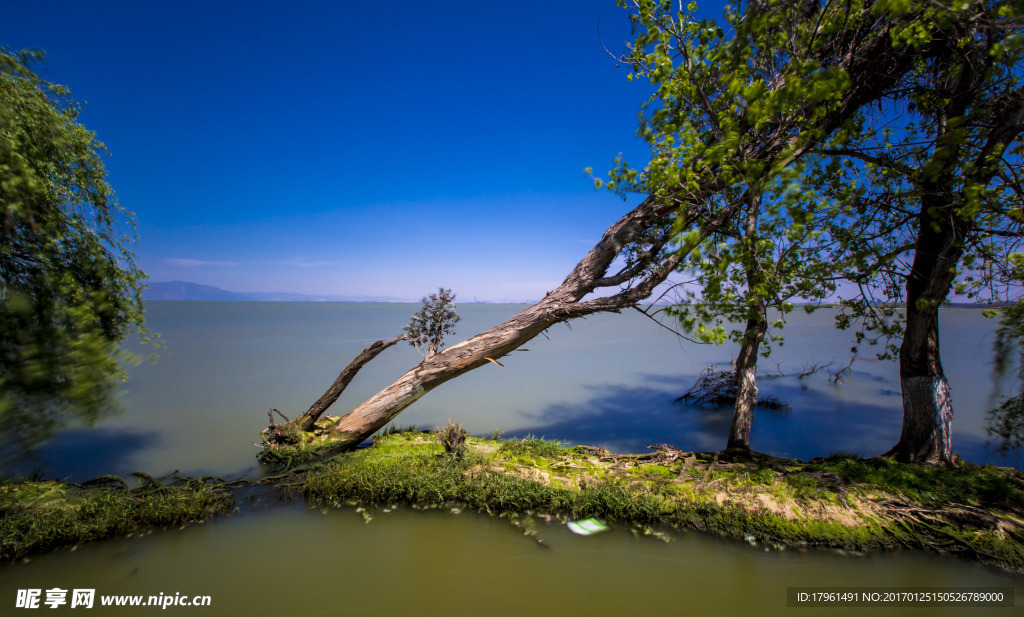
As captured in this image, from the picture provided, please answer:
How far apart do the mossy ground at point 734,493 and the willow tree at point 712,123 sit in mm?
1703

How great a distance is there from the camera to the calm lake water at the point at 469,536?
3.93m

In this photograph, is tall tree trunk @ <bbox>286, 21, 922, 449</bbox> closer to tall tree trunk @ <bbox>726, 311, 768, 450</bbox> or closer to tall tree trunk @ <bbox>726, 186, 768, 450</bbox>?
tall tree trunk @ <bbox>726, 186, 768, 450</bbox>

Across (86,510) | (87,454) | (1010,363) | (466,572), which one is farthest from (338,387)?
(1010,363)

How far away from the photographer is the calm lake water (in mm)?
3930

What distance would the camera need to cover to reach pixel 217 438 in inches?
334

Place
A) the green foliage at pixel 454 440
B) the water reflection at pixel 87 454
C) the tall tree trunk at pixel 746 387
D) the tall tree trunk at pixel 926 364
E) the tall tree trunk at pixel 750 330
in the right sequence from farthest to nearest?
the water reflection at pixel 87 454
the green foliage at pixel 454 440
the tall tree trunk at pixel 746 387
the tall tree trunk at pixel 926 364
the tall tree trunk at pixel 750 330

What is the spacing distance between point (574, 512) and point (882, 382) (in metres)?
14.7

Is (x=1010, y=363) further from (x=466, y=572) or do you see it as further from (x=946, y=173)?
(x=466, y=572)

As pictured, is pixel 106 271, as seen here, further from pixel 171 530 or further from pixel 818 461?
pixel 818 461

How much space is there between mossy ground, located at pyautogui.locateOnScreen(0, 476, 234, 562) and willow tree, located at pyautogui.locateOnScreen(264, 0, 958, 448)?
2.16 m

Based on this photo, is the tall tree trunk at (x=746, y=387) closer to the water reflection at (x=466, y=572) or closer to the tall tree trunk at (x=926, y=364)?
the tall tree trunk at (x=926, y=364)

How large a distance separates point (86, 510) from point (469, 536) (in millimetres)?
4331

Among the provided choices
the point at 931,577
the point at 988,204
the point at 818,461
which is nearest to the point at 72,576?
the point at 931,577

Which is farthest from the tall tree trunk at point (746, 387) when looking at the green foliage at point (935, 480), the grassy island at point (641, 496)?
the green foliage at point (935, 480)
